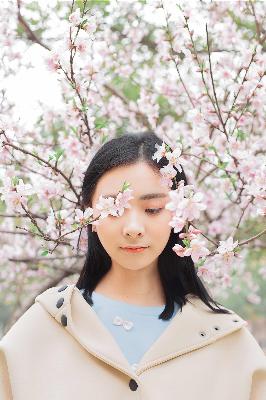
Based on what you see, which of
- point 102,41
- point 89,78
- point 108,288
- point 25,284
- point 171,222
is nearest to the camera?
point 171,222

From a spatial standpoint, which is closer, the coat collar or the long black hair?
the coat collar

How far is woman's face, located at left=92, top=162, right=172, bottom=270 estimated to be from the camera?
2.01 metres

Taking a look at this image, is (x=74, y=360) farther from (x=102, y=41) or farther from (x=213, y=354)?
(x=102, y=41)

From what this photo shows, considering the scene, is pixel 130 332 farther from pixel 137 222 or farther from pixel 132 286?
pixel 137 222

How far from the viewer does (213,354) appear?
2.10 metres

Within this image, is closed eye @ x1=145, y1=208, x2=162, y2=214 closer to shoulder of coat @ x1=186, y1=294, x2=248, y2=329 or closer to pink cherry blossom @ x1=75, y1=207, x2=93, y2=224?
pink cherry blossom @ x1=75, y1=207, x2=93, y2=224

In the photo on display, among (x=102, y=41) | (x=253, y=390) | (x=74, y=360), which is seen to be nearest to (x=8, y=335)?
(x=74, y=360)

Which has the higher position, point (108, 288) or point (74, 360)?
point (108, 288)

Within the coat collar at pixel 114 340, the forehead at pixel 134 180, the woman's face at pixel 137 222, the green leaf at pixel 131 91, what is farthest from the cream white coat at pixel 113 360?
the green leaf at pixel 131 91

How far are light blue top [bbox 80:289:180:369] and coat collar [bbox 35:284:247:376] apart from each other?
0.12 feet

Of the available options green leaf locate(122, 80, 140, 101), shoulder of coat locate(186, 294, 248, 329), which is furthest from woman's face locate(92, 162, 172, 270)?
green leaf locate(122, 80, 140, 101)

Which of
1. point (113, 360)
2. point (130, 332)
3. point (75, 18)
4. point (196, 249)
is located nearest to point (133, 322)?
point (130, 332)

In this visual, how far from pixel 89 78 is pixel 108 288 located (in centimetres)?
112

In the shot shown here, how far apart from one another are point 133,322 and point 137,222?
1.07 feet
